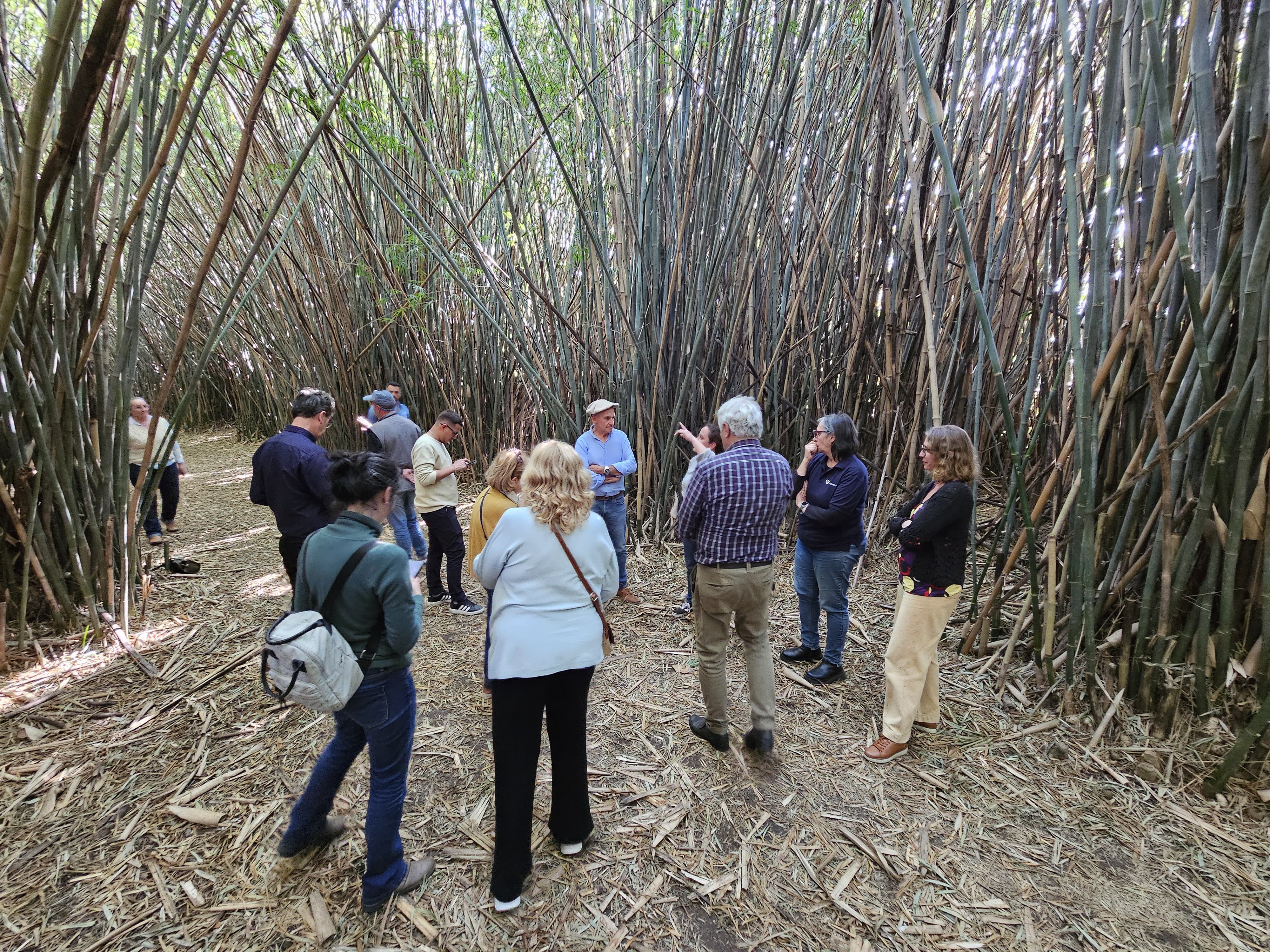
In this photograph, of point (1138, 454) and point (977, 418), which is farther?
point (977, 418)

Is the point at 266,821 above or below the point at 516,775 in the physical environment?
below

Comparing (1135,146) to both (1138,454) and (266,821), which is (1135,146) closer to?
(1138,454)

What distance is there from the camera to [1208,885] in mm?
1429

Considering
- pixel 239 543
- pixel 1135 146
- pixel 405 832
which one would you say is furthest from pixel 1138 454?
pixel 239 543

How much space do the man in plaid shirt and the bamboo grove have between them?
31.7 inches

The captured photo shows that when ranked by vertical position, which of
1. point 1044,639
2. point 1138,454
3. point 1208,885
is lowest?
point 1208,885

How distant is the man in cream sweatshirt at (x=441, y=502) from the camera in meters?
2.79

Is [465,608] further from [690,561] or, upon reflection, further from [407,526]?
[690,561]

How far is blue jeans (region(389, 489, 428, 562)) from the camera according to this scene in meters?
3.20

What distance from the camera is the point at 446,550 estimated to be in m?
2.97

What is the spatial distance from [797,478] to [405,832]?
6.50 ft

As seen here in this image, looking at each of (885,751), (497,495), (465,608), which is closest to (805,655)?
(885,751)

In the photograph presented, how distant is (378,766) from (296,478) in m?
1.35

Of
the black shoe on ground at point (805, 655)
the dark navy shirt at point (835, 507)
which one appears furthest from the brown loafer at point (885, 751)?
the dark navy shirt at point (835, 507)
